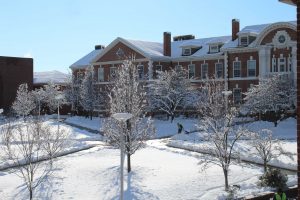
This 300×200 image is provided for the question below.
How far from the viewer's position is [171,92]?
4288 cm

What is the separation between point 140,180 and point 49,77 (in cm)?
5757

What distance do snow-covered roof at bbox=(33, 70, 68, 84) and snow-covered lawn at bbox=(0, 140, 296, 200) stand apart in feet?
155

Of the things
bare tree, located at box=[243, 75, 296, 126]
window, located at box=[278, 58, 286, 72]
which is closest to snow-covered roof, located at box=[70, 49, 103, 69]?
window, located at box=[278, 58, 286, 72]

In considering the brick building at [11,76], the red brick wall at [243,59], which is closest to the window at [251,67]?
the red brick wall at [243,59]

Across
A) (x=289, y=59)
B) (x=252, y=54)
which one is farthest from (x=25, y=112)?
(x=289, y=59)

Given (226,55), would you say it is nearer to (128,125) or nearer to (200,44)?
(200,44)

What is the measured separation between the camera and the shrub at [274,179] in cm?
1725

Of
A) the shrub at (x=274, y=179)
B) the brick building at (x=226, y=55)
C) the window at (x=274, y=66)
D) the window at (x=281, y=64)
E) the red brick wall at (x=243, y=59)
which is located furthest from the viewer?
the red brick wall at (x=243, y=59)

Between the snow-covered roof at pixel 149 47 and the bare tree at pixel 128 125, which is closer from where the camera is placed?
the bare tree at pixel 128 125

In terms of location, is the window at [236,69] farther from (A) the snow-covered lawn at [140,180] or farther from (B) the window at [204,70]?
(A) the snow-covered lawn at [140,180]

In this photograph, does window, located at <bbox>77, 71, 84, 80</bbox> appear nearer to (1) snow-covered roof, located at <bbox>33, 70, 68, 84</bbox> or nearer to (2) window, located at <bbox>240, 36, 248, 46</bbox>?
(1) snow-covered roof, located at <bbox>33, 70, 68, 84</bbox>

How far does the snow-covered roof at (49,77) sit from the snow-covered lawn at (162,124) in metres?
22.4

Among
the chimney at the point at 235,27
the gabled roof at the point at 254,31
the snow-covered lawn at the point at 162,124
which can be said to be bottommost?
the snow-covered lawn at the point at 162,124

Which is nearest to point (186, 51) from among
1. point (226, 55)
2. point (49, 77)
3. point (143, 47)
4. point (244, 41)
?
point (143, 47)
